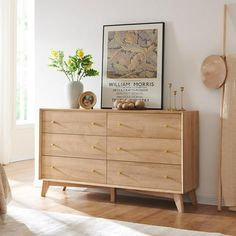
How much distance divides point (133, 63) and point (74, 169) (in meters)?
1.08

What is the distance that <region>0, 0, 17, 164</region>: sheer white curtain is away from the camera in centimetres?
662

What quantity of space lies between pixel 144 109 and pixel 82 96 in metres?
0.56

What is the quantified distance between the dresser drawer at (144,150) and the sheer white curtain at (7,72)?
2646mm

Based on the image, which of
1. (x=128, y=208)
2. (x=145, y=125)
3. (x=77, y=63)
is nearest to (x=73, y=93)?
(x=77, y=63)

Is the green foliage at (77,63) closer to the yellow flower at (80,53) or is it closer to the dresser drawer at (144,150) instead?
the yellow flower at (80,53)

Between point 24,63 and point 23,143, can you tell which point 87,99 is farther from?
point 24,63

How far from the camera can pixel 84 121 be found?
14.8ft

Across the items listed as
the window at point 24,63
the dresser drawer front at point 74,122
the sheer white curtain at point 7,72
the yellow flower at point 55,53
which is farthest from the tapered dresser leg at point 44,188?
the window at point 24,63

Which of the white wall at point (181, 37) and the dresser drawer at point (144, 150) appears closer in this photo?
the dresser drawer at point (144, 150)

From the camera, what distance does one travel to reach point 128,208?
426cm

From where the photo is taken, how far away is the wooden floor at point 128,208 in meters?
3.79

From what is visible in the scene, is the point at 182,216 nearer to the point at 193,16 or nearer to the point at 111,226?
the point at 111,226

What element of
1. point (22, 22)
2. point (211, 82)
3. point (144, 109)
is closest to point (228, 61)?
point (211, 82)

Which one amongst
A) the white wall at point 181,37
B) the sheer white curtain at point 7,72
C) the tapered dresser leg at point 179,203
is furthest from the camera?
the sheer white curtain at point 7,72
